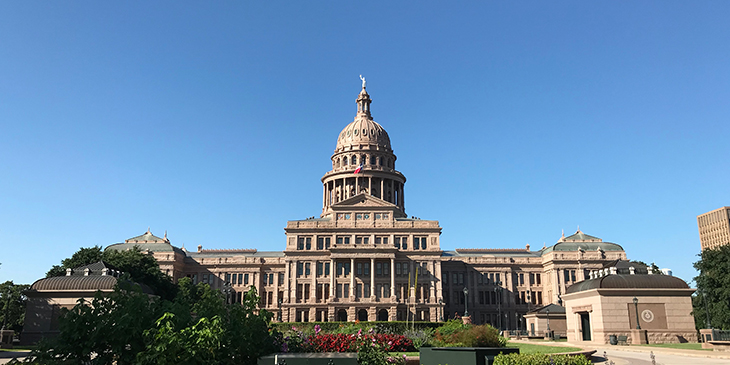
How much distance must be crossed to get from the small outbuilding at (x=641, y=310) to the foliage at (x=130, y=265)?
173 ft

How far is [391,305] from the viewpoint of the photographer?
8894cm

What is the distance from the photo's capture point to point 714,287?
180ft

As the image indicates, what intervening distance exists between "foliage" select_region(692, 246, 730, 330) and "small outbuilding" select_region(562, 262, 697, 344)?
8.57 m

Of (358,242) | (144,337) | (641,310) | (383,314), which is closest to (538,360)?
(144,337)

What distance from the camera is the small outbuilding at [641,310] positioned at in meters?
44.4

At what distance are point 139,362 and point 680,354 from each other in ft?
102

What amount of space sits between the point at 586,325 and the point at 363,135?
261 feet

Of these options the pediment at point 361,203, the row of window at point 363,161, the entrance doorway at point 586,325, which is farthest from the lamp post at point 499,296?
the entrance doorway at point 586,325

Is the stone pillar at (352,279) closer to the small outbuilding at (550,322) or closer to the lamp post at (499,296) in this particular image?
the lamp post at (499,296)

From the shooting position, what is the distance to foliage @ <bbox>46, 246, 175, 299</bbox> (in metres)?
70.2

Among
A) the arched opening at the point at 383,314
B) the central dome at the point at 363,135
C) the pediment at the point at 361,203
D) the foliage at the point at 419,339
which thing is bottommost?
the foliage at the point at 419,339

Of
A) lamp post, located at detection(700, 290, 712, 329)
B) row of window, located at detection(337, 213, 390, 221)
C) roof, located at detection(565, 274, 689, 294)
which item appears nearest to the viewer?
roof, located at detection(565, 274, 689, 294)

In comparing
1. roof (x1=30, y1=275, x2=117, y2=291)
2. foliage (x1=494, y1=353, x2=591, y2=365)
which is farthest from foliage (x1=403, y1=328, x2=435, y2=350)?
roof (x1=30, y1=275, x2=117, y2=291)

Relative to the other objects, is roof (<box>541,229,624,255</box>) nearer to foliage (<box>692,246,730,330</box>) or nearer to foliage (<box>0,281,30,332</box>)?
foliage (<box>692,246,730,330</box>)
